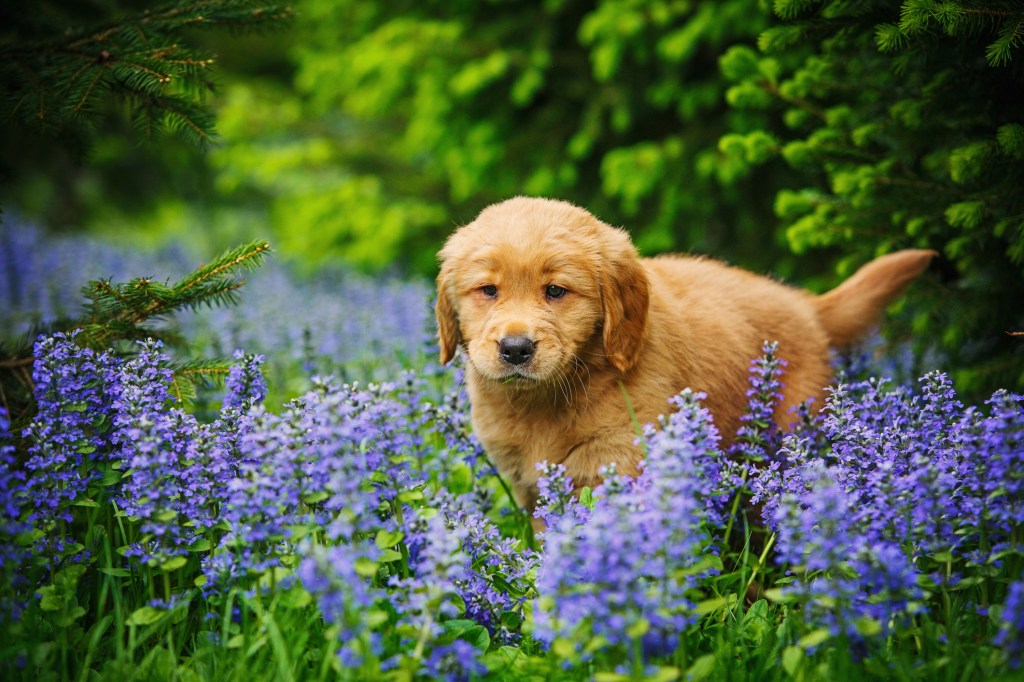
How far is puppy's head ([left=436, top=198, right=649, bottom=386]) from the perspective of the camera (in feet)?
10.2

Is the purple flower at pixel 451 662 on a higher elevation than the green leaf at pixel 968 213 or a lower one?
lower

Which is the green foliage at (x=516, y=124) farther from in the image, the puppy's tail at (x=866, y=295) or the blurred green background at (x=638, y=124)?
the puppy's tail at (x=866, y=295)

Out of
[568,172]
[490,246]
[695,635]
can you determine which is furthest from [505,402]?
[568,172]

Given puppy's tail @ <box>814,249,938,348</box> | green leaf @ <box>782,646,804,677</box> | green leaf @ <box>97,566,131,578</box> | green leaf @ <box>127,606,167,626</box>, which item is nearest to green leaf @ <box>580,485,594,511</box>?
green leaf @ <box>782,646,804,677</box>

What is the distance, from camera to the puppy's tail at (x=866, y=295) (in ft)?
12.1

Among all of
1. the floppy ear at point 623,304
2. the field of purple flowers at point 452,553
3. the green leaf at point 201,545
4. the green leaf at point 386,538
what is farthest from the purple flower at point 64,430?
the floppy ear at point 623,304

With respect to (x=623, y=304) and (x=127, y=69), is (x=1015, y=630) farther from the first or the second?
(x=127, y=69)

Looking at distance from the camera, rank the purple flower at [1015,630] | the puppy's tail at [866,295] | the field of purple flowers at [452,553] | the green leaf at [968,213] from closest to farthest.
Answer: the purple flower at [1015,630]
the field of purple flowers at [452,553]
the green leaf at [968,213]
the puppy's tail at [866,295]

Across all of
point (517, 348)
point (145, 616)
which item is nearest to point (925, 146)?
point (517, 348)

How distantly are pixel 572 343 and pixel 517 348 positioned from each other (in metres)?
0.27

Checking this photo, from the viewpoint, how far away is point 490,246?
3264 mm

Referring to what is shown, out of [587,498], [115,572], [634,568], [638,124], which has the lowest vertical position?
[634,568]

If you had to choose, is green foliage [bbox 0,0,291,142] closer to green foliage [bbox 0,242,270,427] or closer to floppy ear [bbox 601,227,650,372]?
green foliage [bbox 0,242,270,427]

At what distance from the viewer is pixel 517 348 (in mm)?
3008
